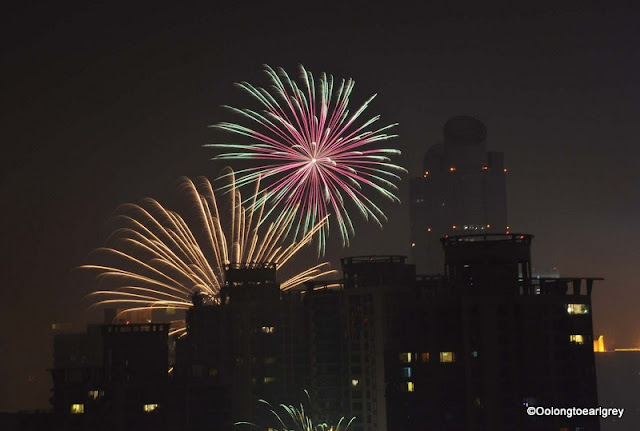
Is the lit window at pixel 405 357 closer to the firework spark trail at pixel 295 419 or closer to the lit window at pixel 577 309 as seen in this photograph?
the lit window at pixel 577 309

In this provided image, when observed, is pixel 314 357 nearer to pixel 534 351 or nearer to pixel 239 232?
pixel 239 232

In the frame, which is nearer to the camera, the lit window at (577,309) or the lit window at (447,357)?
the lit window at (577,309)

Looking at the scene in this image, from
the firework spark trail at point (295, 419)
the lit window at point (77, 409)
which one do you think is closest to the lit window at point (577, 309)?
the firework spark trail at point (295, 419)

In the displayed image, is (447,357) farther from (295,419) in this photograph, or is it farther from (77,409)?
(77,409)

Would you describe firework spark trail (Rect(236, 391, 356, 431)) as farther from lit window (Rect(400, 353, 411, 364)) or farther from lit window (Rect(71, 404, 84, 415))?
lit window (Rect(71, 404, 84, 415))

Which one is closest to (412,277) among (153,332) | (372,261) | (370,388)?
(372,261)

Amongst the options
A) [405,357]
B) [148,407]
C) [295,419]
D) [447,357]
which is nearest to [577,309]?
[447,357]

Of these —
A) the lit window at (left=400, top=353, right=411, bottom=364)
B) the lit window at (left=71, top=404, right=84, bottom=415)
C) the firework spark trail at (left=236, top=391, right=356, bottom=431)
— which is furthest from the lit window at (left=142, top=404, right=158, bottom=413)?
the lit window at (left=400, top=353, right=411, bottom=364)
